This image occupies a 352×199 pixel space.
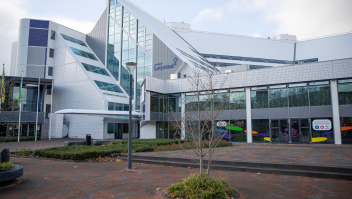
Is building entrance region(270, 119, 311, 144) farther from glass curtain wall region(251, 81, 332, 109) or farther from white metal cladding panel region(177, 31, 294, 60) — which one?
white metal cladding panel region(177, 31, 294, 60)

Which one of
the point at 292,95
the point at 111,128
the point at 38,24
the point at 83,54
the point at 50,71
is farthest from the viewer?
the point at 83,54

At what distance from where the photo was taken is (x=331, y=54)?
1555 inches

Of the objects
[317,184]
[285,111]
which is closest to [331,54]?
[285,111]

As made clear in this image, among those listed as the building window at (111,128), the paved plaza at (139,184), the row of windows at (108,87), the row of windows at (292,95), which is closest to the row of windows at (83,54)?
the row of windows at (108,87)

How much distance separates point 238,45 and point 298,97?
27035 millimetres

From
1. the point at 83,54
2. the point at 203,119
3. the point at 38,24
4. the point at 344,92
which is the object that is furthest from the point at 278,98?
the point at 38,24

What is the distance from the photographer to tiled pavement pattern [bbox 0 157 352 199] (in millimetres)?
5795

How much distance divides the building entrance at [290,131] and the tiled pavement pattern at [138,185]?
46.2 ft

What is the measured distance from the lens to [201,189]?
517 cm

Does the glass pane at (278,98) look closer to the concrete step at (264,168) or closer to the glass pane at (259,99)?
the glass pane at (259,99)

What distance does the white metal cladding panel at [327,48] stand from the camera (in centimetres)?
3906

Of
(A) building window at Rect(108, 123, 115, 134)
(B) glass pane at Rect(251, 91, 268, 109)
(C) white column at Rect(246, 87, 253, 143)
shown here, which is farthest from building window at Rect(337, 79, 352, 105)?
(A) building window at Rect(108, 123, 115, 134)

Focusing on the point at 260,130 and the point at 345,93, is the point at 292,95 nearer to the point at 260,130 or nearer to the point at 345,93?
the point at 345,93

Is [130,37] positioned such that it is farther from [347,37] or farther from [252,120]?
[347,37]
